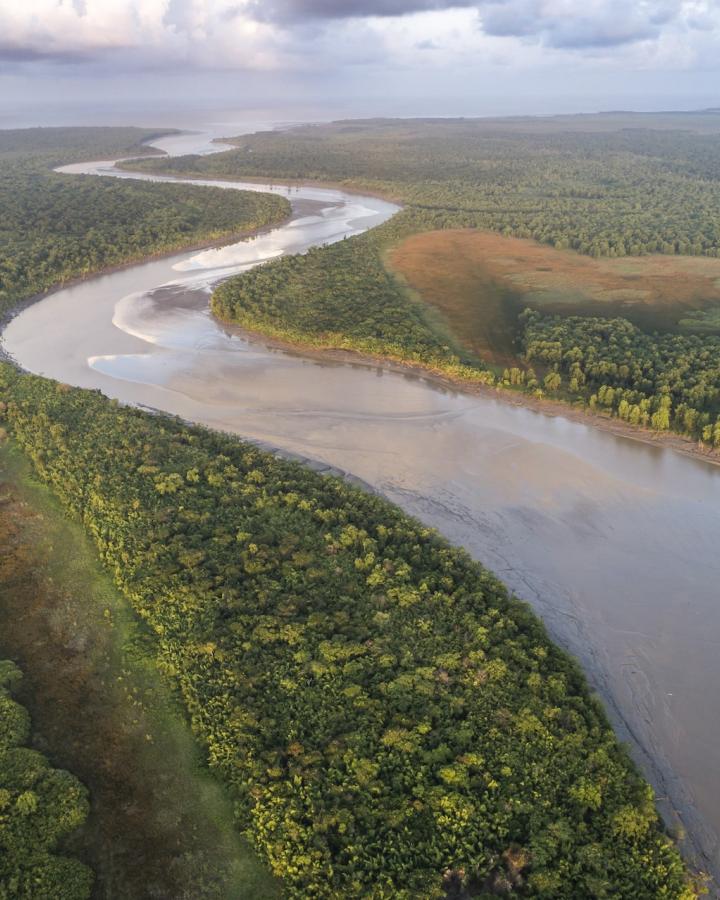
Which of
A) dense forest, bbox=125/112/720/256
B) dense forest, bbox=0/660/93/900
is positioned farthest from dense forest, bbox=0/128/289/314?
dense forest, bbox=0/660/93/900

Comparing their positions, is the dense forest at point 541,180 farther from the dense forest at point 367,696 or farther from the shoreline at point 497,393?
the dense forest at point 367,696

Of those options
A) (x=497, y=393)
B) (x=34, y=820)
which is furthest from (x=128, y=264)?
(x=34, y=820)

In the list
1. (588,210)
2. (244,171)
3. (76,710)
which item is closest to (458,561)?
(76,710)

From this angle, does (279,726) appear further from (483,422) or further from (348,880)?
(483,422)

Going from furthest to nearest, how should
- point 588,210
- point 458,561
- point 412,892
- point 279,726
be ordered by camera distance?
point 588,210, point 458,561, point 279,726, point 412,892

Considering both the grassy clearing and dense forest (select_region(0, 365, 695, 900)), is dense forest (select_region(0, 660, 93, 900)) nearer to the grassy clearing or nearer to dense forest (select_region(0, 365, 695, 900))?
the grassy clearing

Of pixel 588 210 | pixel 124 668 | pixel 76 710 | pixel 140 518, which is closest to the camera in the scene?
pixel 76 710
